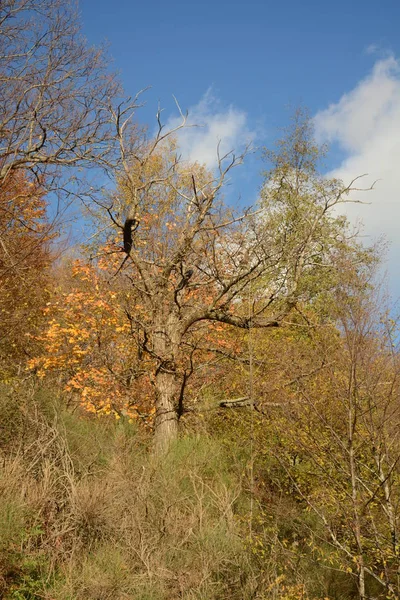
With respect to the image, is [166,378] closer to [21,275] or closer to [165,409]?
[165,409]

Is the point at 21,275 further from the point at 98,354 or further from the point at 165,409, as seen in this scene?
the point at 165,409

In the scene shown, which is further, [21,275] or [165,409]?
[21,275]

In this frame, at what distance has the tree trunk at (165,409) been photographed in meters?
9.20

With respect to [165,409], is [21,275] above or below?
above

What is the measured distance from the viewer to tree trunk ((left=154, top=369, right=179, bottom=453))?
362 inches

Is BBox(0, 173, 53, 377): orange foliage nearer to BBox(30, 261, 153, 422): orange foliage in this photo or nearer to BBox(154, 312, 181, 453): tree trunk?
BBox(30, 261, 153, 422): orange foliage

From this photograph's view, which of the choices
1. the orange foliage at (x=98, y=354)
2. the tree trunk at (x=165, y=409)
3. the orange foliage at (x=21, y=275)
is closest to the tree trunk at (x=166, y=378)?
the tree trunk at (x=165, y=409)

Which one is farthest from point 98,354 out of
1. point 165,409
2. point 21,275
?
point 165,409

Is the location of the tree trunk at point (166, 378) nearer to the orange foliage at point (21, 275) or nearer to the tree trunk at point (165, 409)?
the tree trunk at point (165, 409)

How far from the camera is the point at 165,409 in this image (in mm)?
→ 9445

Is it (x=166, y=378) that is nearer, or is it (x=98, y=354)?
(x=166, y=378)


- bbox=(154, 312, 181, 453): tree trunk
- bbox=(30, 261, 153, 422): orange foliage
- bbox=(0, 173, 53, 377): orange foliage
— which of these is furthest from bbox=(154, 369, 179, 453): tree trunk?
bbox=(0, 173, 53, 377): orange foliage

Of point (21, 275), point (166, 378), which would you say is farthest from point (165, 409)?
point (21, 275)

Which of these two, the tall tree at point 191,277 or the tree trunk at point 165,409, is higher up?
the tall tree at point 191,277
